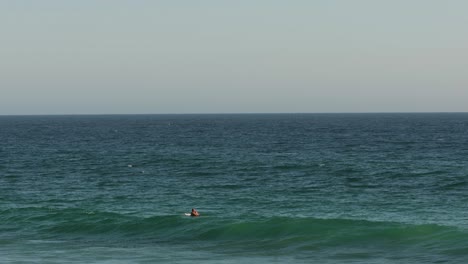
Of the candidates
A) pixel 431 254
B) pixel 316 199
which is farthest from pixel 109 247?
pixel 316 199

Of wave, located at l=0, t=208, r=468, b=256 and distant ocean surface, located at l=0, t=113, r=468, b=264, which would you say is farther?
wave, located at l=0, t=208, r=468, b=256

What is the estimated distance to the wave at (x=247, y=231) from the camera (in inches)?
1503

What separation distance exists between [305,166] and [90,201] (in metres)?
31.5

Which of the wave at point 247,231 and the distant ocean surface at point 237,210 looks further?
the wave at point 247,231

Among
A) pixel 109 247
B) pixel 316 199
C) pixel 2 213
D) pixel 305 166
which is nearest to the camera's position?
pixel 109 247

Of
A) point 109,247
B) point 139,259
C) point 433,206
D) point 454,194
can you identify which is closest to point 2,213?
point 109,247

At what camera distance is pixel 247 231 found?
41906 mm

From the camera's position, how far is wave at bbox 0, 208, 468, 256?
125ft

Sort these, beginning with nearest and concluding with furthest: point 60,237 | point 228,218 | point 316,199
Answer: point 60,237 < point 228,218 < point 316,199

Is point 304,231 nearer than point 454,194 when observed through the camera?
Yes

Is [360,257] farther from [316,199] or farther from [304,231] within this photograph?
[316,199]

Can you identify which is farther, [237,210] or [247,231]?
[237,210]

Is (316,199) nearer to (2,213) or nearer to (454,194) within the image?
(454,194)

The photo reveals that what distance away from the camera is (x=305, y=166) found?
81.4 meters
